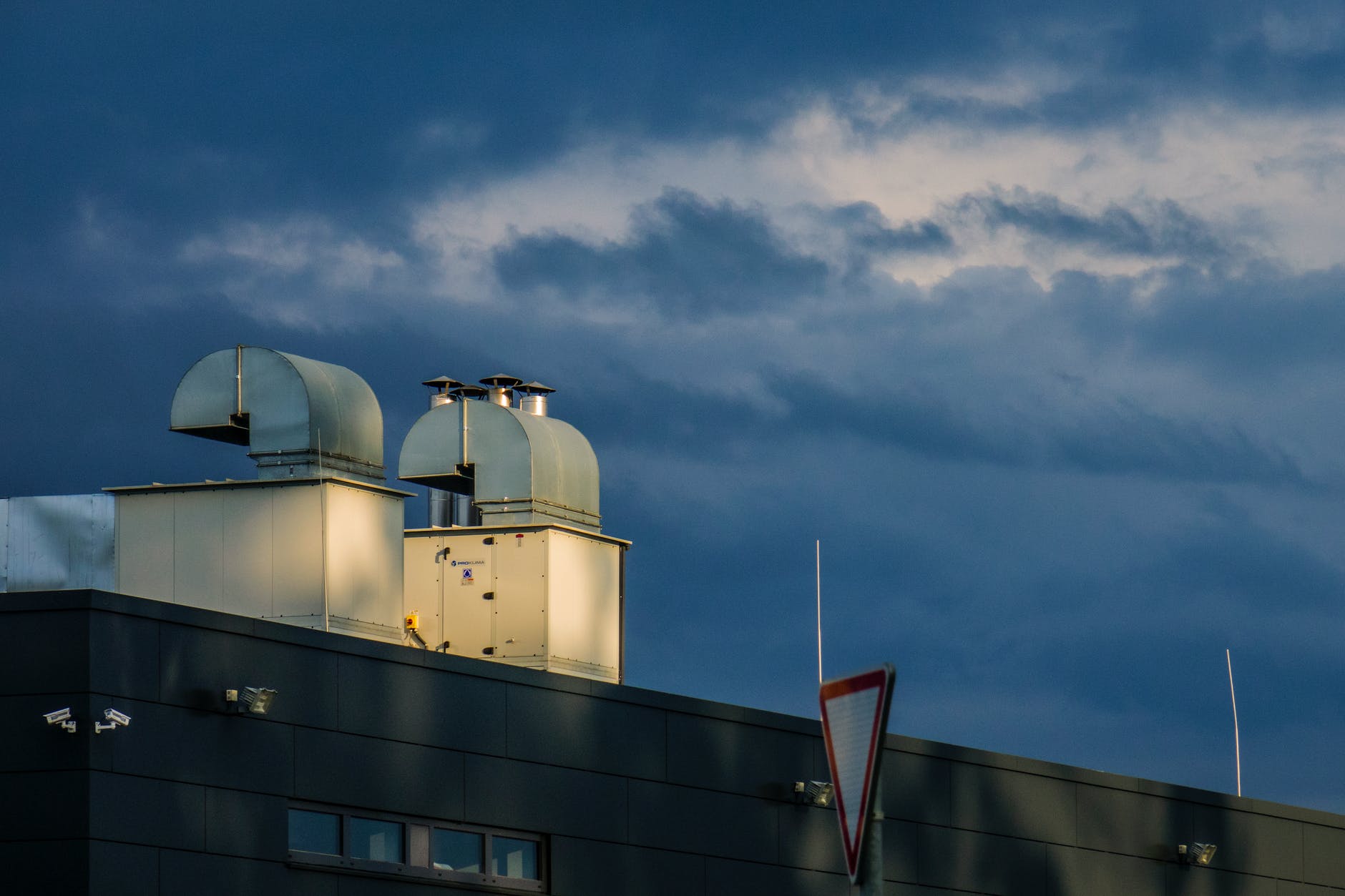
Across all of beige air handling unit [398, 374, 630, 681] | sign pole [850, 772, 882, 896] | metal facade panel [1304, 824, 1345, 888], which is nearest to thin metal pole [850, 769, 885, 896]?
sign pole [850, 772, 882, 896]

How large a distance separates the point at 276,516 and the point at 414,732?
10.4ft

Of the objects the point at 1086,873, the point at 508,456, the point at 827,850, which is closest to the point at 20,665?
the point at 508,456

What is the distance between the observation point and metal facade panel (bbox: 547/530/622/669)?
20.3m

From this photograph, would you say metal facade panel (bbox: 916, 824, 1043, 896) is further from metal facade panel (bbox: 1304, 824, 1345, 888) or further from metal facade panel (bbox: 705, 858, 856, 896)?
metal facade panel (bbox: 1304, 824, 1345, 888)

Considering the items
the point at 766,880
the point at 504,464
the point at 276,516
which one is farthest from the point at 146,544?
the point at 766,880

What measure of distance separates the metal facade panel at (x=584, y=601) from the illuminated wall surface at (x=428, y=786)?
2.31 m

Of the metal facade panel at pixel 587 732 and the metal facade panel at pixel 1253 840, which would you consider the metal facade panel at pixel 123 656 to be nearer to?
the metal facade panel at pixel 587 732

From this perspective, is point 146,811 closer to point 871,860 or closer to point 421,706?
point 421,706

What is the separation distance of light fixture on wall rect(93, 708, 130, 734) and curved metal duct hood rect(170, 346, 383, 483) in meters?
5.05

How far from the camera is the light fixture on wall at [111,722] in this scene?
45.1ft

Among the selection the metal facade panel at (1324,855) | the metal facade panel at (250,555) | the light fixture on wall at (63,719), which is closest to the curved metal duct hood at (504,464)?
the metal facade panel at (250,555)

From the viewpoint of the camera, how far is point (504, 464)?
2083cm

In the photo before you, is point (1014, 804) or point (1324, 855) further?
point (1324, 855)

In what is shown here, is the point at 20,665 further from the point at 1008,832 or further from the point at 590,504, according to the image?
the point at 1008,832
